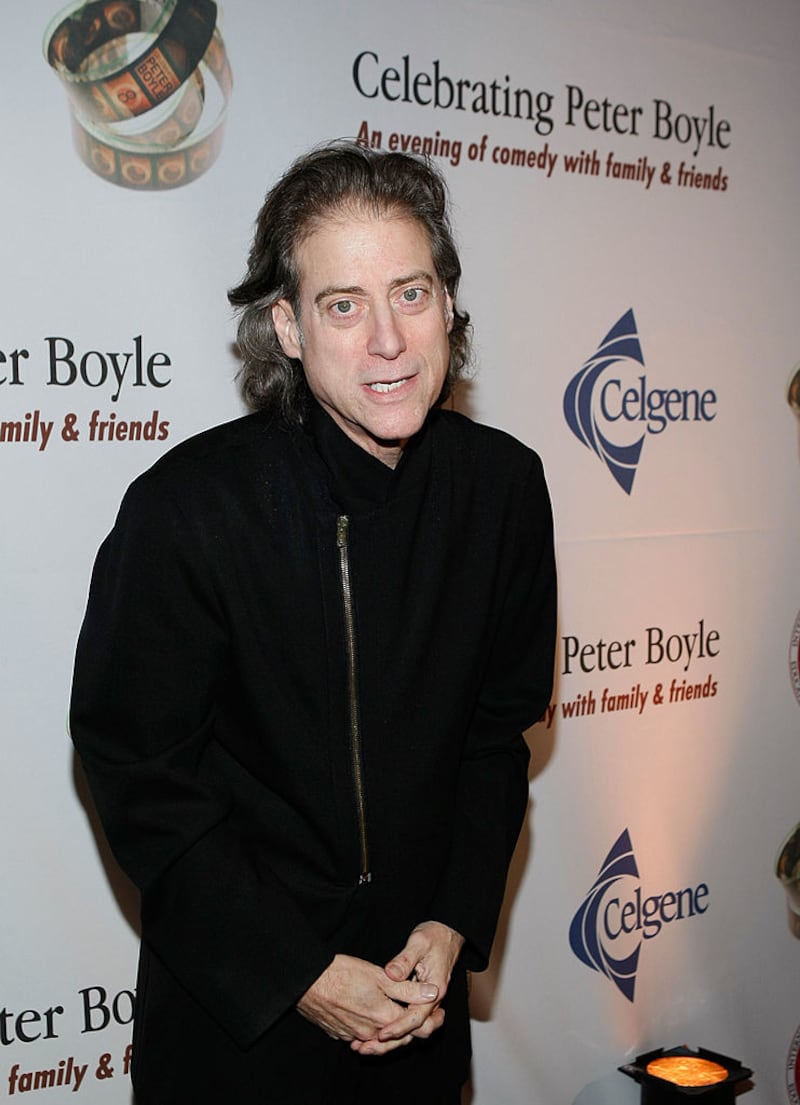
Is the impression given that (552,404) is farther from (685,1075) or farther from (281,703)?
(685,1075)

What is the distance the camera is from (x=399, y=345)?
132 centimetres

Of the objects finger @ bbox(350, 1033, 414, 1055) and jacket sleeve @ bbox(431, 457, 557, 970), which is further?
jacket sleeve @ bbox(431, 457, 557, 970)

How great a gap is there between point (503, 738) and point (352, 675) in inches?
12.8

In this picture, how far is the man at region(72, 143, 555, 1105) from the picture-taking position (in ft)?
4.36

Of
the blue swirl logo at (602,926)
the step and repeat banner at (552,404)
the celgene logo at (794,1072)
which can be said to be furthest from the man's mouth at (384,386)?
the celgene logo at (794,1072)

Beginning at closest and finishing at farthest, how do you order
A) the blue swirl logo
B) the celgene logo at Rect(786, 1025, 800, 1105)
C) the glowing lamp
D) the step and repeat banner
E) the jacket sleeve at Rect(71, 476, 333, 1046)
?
1. the jacket sleeve at Rect(71, 476, 333, 1046)
2. the step and repeat banner
3. the glowing lamp
4. the blue swirl logo
5. the celgene logo at Rect(786, 1025, 800, 1105)

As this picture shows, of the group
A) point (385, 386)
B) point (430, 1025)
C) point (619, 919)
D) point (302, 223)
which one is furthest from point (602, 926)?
A: point (302, 223)

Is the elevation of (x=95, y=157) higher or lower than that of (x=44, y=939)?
higher

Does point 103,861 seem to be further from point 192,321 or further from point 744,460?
point 744,460

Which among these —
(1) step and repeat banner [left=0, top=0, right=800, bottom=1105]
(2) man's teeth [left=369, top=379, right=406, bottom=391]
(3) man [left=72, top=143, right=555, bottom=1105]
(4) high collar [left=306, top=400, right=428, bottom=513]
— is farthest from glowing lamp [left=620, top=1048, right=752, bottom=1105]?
(2) man's teeth [left=369, top=379, right=406, bottom=391]

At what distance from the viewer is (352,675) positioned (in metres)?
1.38

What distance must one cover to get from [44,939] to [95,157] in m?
1.17

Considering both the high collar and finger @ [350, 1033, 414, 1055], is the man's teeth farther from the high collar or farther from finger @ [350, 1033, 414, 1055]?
finger @ [350, 1033, 414, 1055]

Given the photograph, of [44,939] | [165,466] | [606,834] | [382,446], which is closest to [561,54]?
[382,446]
